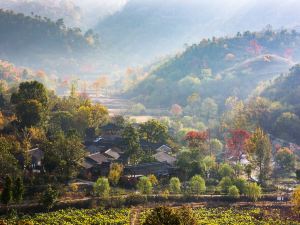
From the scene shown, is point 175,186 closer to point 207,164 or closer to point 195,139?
point 207,164

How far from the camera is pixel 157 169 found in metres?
50.2

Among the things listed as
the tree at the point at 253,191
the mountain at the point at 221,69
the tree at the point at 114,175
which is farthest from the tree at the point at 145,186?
the mountain at the point at 221,69

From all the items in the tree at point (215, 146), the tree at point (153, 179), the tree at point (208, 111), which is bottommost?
the tree at point (153, 179)

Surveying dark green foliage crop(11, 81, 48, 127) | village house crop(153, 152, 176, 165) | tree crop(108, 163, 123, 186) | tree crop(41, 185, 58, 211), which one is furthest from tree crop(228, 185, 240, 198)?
dark green foliage crop(11, 81, 48, 127)

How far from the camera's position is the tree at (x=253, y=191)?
4447cm

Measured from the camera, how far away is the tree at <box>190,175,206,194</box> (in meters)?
44.7

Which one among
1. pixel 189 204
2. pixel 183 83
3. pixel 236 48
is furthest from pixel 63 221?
pixel 236 48

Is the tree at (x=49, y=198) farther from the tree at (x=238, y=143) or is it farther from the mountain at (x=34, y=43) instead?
the mountain at (x=34, y=43)

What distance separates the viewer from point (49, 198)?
37906mm

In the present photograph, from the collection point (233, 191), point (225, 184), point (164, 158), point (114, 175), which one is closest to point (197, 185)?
point (225, 184)

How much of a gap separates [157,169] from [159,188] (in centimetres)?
415

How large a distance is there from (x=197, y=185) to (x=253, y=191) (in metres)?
5.54

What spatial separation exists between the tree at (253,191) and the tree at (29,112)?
81.2ft

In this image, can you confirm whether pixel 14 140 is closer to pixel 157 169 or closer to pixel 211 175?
pixel 157 169
